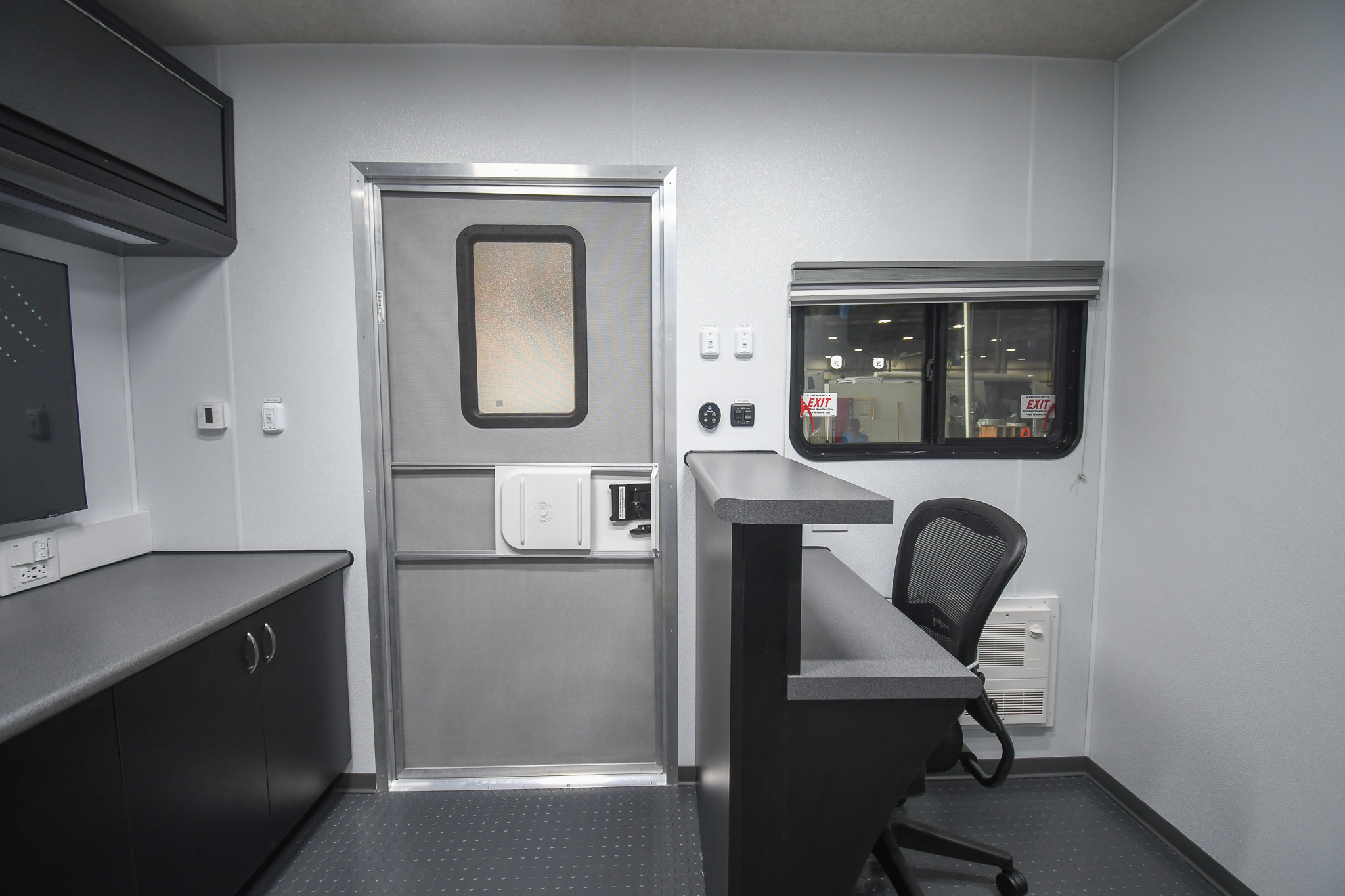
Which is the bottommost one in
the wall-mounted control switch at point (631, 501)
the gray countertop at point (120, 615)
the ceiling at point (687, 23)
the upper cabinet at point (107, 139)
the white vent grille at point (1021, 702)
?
the white vent grille at point (1021, 702)

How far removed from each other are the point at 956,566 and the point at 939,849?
0.89 meters

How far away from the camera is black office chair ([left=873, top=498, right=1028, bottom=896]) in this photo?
1.36 meters

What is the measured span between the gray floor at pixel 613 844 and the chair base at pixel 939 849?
0.10 meters

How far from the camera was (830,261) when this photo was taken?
1914 mm

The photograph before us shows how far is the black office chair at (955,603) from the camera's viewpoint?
136 centimetres

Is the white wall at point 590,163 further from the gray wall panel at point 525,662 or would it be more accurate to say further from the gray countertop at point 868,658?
the gray countertop at point 868,658

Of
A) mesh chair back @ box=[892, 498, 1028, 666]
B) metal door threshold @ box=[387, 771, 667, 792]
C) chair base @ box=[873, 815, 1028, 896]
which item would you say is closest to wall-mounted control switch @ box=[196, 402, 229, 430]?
metal door threshold @ box=[387, 771, 667, 792]

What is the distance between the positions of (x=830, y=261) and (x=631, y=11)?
1.07 m

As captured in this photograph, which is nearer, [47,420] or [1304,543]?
[1304,543]

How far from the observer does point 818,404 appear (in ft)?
6.63

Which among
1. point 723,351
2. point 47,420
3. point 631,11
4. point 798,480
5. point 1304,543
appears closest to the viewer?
point 798,480

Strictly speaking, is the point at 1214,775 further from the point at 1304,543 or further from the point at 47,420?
the point at 47,420

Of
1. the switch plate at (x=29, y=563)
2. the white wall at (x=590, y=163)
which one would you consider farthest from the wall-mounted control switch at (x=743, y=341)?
the switch plate at (x=29, y=563)

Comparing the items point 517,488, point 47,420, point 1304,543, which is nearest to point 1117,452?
point 1304,543
